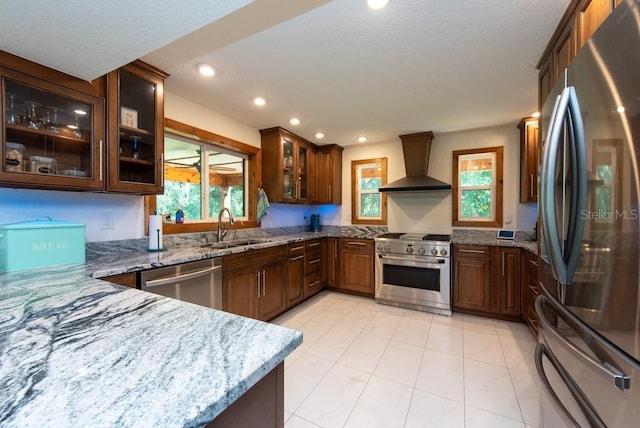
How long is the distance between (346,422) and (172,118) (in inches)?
111

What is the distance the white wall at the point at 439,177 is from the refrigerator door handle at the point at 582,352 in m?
2.64

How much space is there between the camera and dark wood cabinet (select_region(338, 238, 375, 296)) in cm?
376

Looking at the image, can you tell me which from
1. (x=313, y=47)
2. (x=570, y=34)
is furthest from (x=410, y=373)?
(x=313, y=47)

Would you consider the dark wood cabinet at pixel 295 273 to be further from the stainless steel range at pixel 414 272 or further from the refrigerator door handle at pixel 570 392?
the refrigerator door handle at pixel 570 392

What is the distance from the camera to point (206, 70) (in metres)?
2.05

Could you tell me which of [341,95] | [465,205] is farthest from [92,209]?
[465,205]

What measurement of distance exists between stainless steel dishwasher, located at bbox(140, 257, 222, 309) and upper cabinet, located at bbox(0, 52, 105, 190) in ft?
2.35

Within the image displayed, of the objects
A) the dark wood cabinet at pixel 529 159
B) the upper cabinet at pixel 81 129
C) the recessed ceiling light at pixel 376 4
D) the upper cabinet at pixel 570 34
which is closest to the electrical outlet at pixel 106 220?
the upper cabinet at pixel 81 129

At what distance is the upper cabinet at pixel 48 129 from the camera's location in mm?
1453

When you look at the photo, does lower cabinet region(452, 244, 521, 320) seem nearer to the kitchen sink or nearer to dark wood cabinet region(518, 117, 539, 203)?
dark wood cabinet region(518, 117, 539, 203)

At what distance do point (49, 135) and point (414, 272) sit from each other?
3.57 meters

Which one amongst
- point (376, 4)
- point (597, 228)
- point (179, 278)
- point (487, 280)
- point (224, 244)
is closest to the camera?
point (597, 228)

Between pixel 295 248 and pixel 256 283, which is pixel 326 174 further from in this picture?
pixel 256 283

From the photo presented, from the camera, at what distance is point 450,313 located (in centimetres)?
317
